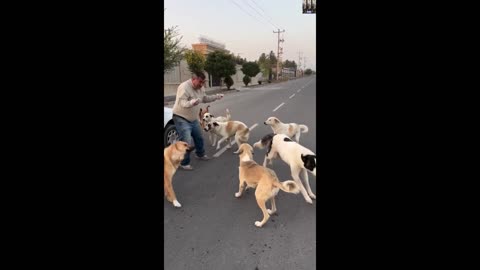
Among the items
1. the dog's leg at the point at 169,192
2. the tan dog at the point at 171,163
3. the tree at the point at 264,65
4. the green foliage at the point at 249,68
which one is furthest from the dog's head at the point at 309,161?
the tree at the point at 264,65

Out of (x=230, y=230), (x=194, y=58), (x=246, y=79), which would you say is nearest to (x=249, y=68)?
(x=246, y=79)

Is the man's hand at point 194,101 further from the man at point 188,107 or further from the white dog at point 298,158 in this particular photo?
the white dog at point 298,158

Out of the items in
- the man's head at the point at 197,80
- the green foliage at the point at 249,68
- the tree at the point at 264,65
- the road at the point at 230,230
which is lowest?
the road at the point at 230,230

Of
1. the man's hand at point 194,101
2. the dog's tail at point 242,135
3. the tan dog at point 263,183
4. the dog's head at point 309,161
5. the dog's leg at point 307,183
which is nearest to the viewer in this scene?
the tan dog at point 263,183

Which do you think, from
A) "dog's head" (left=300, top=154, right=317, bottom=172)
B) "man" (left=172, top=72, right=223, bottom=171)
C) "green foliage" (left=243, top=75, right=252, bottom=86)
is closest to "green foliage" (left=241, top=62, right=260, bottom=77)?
"green foliage" (left=243, top=75, right=252, bottom=86)

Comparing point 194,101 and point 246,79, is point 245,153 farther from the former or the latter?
point 246,79

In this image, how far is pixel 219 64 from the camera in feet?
75.3

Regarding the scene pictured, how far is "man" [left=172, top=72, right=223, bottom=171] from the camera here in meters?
3.78

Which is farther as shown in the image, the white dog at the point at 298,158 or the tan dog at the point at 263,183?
the white dog at the point at 298,158

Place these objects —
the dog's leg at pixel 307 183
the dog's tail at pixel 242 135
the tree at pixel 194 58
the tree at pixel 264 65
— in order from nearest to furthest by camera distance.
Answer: the dog's leg at pixel 307 183 → the dog's tail at pixel 242 135 → the tree at pixel 194 58 → the tree at pixel 264 65

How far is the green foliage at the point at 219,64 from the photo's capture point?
74.7 feet

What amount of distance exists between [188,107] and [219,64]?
65.7ft

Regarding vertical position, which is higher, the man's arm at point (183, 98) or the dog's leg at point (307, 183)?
the man's arm at point (183, 98)
